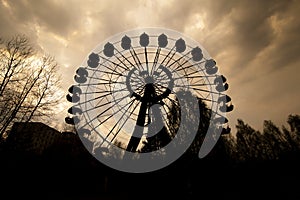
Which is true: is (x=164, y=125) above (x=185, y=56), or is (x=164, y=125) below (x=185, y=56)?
below

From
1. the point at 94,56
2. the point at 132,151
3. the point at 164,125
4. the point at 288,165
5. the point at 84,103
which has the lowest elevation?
the point at 288,165

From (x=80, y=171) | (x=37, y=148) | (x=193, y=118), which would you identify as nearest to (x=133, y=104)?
(x=80, y=171)

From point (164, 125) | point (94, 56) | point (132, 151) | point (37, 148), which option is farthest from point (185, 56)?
point (37, 148)

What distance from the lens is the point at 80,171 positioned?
26.2 ft

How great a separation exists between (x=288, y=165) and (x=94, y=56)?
1125cm

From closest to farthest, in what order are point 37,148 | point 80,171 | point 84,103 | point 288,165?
1. point 288,165
2. point 80,171
3. point 84,103
4. point 37,148

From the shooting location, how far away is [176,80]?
1151cm

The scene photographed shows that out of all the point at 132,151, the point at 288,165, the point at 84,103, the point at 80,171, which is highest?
the point at 84,103

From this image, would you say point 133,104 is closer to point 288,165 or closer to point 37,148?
point 288,165

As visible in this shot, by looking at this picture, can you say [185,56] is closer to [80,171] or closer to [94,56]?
[94,56]

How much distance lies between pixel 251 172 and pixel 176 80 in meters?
6.29

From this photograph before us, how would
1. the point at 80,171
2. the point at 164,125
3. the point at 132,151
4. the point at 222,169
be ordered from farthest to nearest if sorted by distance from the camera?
the point at 164,125
the point at 132,151
the point at 80,171
the point at 222,169

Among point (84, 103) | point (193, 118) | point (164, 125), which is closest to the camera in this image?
point (164, 125)

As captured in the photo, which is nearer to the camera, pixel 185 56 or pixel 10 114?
pixel 185 56
